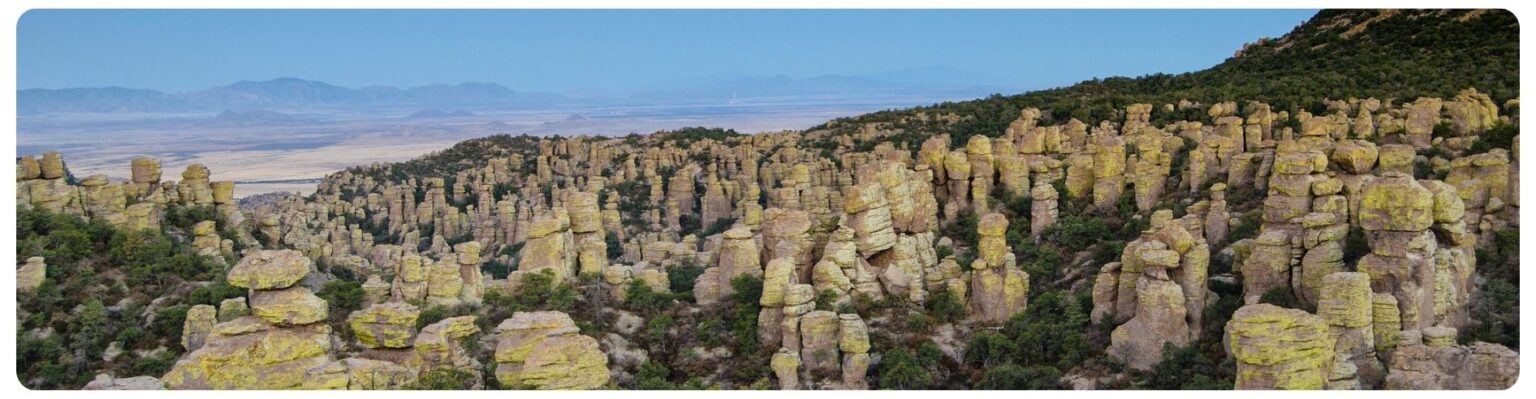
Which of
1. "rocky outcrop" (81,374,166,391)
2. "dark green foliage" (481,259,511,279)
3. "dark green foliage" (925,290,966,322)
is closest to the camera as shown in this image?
"rocky outcrop" (81,374,166,391)

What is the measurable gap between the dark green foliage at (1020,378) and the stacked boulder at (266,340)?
1099 centimetres

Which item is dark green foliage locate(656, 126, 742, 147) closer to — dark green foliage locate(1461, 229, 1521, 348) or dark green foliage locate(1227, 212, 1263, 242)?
dark green foliage locate(1227, 212, 1263, 242)

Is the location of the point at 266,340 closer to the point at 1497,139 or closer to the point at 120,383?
the point at 120,383

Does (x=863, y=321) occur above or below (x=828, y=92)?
below

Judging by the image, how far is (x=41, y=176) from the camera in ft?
94.0

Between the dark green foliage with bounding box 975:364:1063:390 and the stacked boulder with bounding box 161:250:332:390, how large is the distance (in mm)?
10993

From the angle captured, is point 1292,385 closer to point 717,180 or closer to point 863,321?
point 863,321

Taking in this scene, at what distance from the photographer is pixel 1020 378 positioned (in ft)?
64.0

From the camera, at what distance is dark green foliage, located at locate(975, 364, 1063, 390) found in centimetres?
1925

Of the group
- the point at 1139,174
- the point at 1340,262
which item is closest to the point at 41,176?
the point at 1139,174

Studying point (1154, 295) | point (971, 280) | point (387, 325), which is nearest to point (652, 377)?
point (387, 325)

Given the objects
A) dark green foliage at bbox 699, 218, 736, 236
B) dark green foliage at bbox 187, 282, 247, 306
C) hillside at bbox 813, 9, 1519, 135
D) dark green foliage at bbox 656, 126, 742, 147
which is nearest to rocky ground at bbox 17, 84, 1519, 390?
dark green foliage at bbox 187, 282, 247, 306

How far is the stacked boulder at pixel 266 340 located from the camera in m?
17.2
